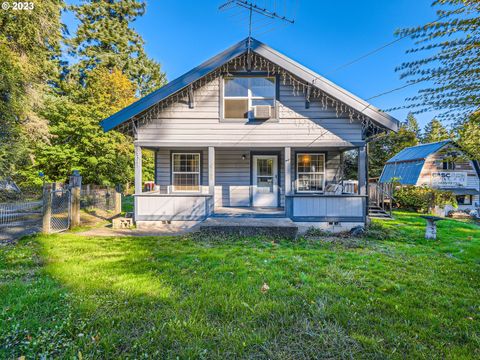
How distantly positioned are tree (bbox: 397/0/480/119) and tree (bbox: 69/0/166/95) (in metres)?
24.6

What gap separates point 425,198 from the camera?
1322 centimetres

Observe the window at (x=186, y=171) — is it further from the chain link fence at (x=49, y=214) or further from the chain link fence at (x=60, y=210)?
the chain link fence at (x=60, y=210)

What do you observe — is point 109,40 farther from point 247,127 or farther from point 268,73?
point 247,127

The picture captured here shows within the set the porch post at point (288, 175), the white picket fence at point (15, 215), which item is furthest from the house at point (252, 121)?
the white picket fence at point (15, 215)

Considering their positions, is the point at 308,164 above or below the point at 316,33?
below

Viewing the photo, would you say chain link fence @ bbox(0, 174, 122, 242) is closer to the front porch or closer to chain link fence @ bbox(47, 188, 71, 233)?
chain link fence @ bbox(47, 188, 71, 233)

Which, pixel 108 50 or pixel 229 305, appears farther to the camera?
pixel 108 50

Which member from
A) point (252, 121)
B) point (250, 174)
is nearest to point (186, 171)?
point (250, 174)

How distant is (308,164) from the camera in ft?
30.4

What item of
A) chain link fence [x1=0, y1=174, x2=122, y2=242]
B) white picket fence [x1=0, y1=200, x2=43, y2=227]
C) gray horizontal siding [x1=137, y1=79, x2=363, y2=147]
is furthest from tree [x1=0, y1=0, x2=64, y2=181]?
gray horizontal siding [x1=137, y1=79, x2=363, y2=147]

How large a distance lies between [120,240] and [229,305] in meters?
4.43

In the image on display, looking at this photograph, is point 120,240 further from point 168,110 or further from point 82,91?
point 82,91

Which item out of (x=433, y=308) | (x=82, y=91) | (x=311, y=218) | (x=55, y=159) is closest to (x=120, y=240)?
(x=311, y=218)

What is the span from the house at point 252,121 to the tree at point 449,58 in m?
5.43
